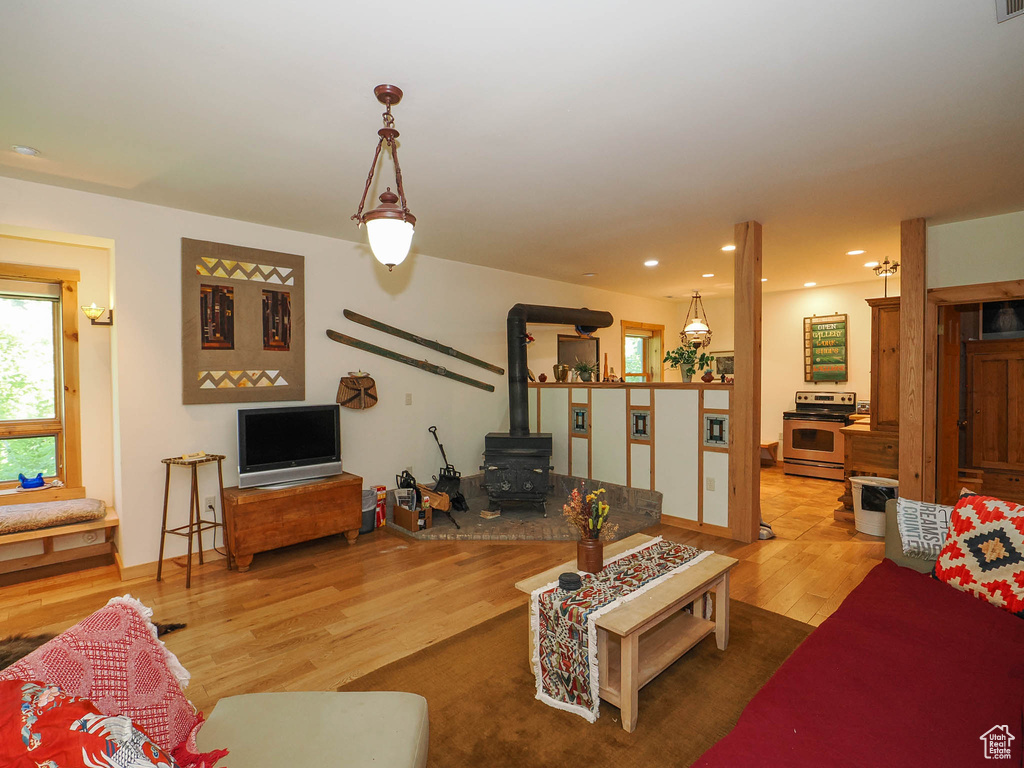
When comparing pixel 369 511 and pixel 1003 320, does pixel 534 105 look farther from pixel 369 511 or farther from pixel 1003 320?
pixel 1003 320

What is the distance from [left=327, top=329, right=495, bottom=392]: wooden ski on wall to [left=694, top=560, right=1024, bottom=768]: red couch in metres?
3.91

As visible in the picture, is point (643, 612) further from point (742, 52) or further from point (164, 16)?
point (164, 16)

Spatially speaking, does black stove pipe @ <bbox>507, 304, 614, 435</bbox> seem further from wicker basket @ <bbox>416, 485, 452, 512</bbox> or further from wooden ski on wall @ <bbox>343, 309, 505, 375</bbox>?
wicker basket @ <bbox>416, 485, 452, 512</bbox>

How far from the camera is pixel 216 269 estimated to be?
386 centimetres

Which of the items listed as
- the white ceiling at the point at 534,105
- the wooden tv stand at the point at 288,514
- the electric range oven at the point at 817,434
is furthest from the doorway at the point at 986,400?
the wooden tv stand at the point at 288,514

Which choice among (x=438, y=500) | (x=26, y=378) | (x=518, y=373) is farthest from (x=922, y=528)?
(x=26, y=378)

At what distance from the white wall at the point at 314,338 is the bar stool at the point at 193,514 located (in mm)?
100

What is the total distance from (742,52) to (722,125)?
0.58m

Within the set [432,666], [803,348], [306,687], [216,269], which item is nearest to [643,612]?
[432,666]

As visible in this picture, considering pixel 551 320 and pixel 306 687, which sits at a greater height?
pixel 551 320

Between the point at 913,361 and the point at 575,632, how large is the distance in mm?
3705

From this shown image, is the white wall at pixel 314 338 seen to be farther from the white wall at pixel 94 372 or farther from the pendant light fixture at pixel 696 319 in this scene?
the pendant light fixture at pixel 696 319

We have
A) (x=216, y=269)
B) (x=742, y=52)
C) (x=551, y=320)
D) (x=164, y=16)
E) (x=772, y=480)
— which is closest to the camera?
(x=164, y=16)

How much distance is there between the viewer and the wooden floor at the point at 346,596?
2523 millimetres
